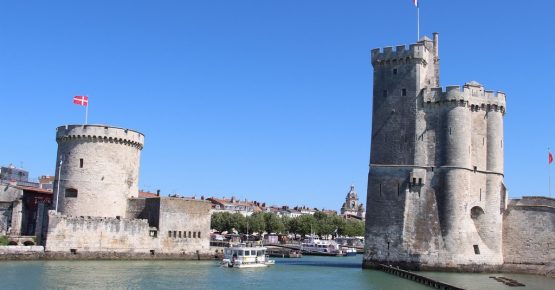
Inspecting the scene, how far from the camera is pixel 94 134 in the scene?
171 ft

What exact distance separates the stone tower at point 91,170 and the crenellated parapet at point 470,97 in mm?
25891

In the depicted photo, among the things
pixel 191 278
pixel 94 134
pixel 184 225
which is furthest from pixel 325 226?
pixel 191 278

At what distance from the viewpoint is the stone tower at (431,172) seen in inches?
1684

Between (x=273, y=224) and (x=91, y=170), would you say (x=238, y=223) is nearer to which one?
(x=273, y=224)

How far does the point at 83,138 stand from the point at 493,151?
107 feet

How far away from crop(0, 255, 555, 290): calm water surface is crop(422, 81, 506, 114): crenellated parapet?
464 inches

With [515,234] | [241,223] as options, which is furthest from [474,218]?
[241,223]

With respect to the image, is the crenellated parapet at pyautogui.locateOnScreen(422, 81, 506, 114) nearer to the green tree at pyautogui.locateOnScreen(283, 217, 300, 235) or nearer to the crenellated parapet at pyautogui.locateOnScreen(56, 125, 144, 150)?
the crenellated parapet at pyautogui.locateOnScreen(56, 125, 144, 150)

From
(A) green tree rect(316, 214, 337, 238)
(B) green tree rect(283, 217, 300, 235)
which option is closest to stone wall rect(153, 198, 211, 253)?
(B) green tree rect(283, 217, 300, 235)

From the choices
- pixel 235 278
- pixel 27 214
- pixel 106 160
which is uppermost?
pixel 106 160

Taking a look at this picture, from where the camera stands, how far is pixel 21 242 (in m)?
49.6

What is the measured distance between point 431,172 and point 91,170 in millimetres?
27410

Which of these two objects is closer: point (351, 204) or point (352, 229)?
point (352, 229)

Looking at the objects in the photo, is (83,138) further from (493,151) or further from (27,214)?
(493,151)
